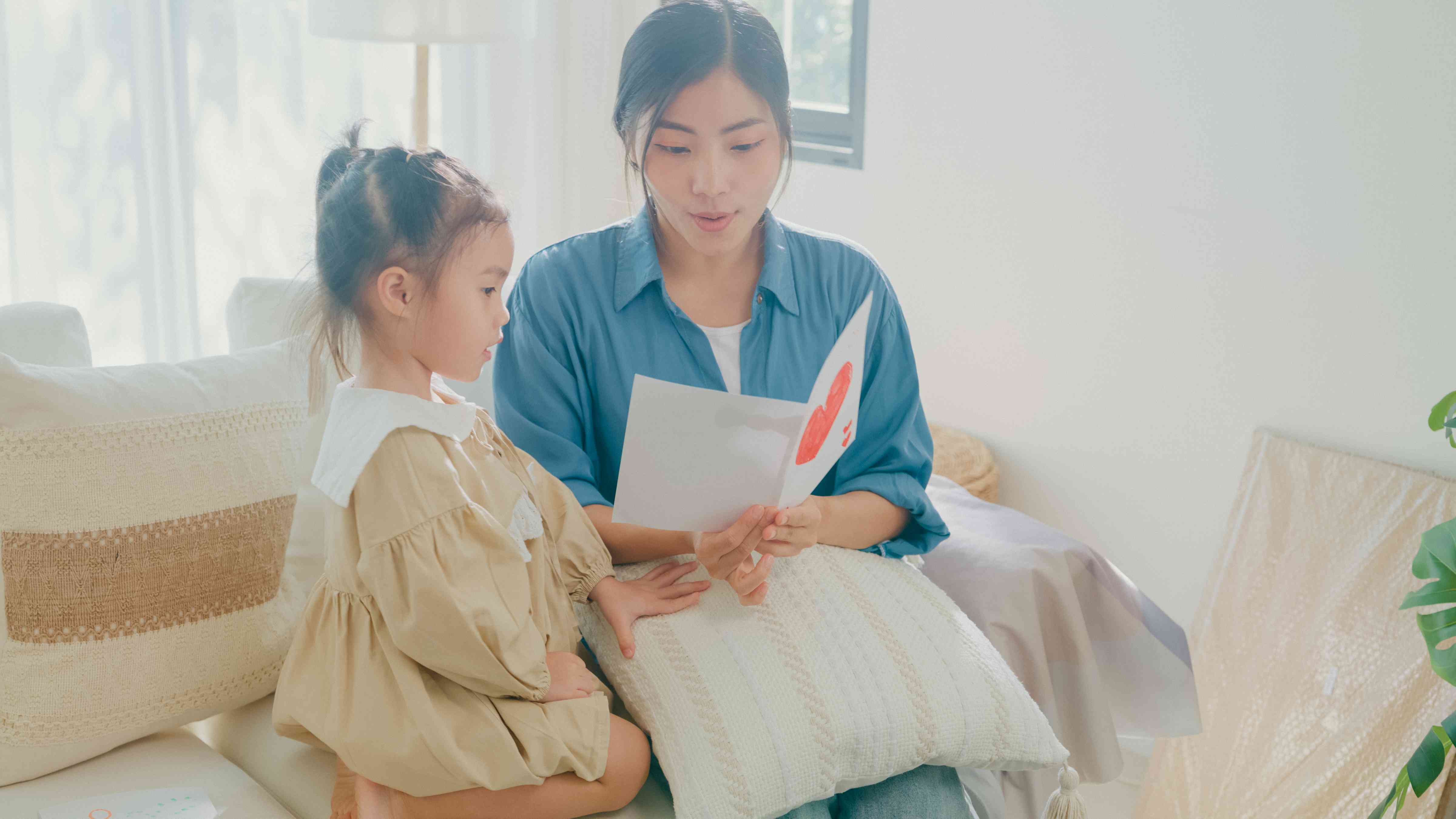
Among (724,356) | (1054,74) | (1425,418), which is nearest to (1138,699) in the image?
(1425,418)

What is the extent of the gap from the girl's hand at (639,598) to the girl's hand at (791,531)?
0.09 metres

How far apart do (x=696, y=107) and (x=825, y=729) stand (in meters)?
0.69

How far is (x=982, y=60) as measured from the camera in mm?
2242

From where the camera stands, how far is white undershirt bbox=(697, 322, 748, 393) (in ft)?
4.54

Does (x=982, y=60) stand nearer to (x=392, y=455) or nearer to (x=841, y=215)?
(x=841, y=215)

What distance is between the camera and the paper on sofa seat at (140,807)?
113cm

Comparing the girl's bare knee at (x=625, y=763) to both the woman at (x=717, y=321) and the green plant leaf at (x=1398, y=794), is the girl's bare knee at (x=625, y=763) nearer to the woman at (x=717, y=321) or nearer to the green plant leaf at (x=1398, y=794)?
the woman at (x=717, y=321)

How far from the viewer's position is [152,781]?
1209mm

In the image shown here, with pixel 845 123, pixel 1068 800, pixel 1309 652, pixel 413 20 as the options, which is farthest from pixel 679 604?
pixel 845 123

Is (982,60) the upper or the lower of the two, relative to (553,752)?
upper

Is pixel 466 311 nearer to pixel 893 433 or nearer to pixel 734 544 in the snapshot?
pixel 734 544

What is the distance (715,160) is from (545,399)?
0.35 m

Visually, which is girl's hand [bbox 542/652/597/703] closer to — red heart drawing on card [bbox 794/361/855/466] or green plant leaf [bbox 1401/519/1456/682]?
red heart drawing on card [bbox 794/361/855/466]

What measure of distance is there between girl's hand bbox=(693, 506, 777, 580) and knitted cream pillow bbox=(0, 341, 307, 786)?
52 centimetres
